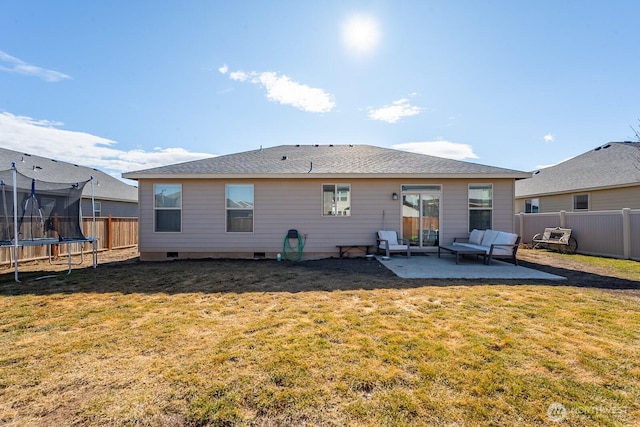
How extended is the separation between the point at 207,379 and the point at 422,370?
1.78 meters

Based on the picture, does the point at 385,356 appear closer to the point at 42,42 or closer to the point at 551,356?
the point at 551,356

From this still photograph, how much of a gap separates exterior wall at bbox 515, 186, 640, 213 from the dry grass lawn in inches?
380

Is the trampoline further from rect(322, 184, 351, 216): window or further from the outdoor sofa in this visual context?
the outdoor sofa

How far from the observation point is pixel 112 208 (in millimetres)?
16703

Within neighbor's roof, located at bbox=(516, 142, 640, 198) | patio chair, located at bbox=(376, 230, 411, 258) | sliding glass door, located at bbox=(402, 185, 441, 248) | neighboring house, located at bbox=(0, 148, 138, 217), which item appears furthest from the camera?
neighboring house, located at bbox=(0, 148, 138, 217)

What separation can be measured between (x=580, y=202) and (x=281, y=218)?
45.9ft

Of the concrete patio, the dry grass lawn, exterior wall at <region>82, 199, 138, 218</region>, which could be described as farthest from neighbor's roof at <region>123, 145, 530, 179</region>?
exterior wall at <region>82, 199, 138, 218</region>

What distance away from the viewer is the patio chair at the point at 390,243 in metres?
8.33

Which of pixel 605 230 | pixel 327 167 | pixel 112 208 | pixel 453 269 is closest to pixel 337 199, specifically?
pixel 327 167

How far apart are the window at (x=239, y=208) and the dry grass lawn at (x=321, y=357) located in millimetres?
3938

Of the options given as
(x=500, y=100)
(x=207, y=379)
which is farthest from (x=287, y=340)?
(x=500, y=100)

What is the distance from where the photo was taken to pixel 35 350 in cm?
284

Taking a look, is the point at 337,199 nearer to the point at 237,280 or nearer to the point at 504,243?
the point at 237,280

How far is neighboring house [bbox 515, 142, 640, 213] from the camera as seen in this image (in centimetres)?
1152
